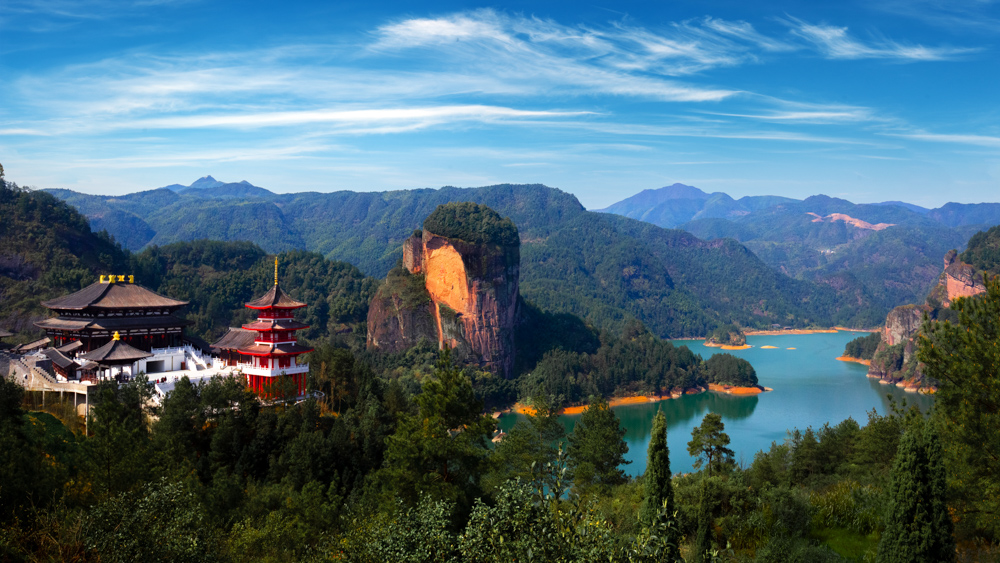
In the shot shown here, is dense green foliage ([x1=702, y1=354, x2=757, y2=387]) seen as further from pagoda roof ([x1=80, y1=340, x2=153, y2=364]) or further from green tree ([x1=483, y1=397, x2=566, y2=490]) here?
pagoda roof ([x1=80, y1=340, x2=153, y2=364])

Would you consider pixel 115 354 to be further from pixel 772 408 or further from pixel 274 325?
pixel 772 408

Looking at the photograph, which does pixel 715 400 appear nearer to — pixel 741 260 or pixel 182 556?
pixel 182 556

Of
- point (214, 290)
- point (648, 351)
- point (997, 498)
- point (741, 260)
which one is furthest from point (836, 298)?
point (997, 498)

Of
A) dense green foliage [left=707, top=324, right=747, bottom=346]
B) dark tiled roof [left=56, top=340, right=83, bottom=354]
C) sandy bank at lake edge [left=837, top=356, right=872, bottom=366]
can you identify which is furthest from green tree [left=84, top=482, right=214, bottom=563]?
dense green foliage [left=707, top=324, right=747, bottom=346]

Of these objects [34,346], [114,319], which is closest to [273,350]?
[114,319]

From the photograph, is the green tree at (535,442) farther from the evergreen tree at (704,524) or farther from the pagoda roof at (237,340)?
the pagoda roof at (237,340)

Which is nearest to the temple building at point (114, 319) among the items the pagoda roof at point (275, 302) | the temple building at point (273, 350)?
the temple building at point (273, 350)
